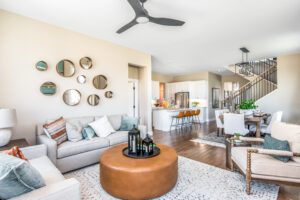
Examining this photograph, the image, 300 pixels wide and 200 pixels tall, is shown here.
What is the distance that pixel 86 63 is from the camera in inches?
160

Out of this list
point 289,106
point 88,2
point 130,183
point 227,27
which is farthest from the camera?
point 289,106

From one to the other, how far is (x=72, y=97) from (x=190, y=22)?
3131mm

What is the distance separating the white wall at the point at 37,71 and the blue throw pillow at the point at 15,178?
93.1 inches

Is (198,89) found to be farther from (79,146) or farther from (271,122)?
(79,146)

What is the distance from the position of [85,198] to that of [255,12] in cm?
413

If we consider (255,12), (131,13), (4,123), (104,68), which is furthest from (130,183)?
(255,12)

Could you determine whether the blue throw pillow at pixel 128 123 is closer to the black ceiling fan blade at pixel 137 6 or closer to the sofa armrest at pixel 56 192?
the black ceiling fan blade at pixel 137 6

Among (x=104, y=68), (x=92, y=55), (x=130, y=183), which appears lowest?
(x=130, y=183)

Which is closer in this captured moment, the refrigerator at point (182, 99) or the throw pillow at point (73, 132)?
the throw pillow at point (73, 132)

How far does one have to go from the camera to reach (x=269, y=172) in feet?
6.95

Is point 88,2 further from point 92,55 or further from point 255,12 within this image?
point 255,12

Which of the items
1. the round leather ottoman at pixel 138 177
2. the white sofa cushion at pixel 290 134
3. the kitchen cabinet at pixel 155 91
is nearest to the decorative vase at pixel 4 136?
the round leather ottoman at pixel 138 177

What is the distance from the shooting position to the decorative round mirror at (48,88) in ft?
11.1

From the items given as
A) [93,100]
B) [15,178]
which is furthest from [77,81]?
[15,178]
